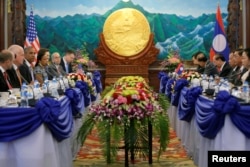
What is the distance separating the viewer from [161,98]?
570 cm

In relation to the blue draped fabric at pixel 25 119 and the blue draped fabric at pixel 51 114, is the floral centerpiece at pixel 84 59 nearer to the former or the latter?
the blue draped fabric at pixel 51 114

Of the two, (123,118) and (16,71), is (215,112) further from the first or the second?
(16,71)

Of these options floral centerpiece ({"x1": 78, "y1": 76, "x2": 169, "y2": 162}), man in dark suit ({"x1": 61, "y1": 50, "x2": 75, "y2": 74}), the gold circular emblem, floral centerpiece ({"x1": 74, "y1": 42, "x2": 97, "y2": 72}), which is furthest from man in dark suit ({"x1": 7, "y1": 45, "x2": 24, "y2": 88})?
the gold circular emblem

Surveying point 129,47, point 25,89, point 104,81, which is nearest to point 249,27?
point 129,47

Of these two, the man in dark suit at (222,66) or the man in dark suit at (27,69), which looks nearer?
the man in dark suit at (27,69)

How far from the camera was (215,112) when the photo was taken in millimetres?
3445

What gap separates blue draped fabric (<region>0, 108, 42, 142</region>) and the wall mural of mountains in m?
9.90

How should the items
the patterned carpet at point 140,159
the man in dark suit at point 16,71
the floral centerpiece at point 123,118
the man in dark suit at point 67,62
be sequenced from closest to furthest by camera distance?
the floral centerpiece at point 123,118 → the patterned carpet at point 140,159 → the man in dark suit at point 16,71 → the man in dark suit at point 67,62

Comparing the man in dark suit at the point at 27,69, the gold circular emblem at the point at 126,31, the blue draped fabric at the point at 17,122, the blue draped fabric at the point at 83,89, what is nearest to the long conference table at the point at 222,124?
the blue draped fabric at the point at 17,122

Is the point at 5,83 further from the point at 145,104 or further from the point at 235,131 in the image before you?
the point at 235,131

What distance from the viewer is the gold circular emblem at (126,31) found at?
1276cm

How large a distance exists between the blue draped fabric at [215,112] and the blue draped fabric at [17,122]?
137 centimetres

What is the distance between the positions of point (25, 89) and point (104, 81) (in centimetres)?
903

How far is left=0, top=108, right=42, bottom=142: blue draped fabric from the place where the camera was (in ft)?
10.3
